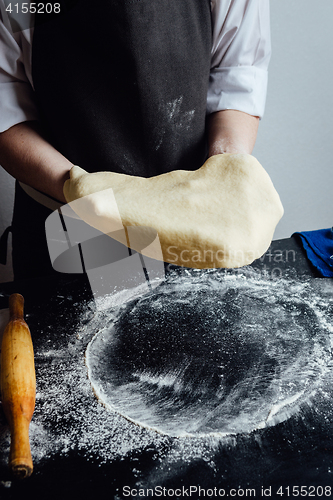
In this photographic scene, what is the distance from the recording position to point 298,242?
0.91 meters

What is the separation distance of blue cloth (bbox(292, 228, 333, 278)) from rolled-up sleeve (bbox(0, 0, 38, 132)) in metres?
0.68

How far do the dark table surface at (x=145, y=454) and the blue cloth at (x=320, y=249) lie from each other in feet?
1.01

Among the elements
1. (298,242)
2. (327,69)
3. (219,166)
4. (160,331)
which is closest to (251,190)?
(219,166)

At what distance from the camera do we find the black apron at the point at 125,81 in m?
0.67

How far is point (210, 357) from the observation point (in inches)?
24.2

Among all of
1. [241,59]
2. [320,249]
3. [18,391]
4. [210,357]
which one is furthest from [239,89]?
[18,391]

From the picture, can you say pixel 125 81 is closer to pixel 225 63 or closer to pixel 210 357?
pixel 225 63

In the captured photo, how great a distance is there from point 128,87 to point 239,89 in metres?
0.27

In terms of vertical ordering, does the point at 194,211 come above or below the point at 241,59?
below

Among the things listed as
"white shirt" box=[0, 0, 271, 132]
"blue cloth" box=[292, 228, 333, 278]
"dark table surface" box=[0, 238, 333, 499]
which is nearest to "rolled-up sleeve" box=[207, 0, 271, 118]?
"white shirt" box=[0, 0, 271, 132]

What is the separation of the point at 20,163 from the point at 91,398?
474 mm

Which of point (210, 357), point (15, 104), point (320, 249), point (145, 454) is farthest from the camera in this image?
point (320, 249)

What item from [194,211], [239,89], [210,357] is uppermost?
[239,89]

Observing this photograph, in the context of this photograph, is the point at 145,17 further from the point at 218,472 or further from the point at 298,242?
the point at 218,472
